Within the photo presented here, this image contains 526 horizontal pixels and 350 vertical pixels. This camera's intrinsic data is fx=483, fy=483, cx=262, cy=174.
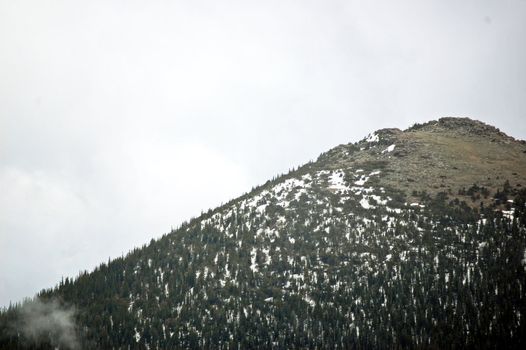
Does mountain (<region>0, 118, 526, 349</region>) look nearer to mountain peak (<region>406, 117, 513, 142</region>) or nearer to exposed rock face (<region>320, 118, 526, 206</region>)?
exposed rock face (<region>320, 118, 526, 206</region>)

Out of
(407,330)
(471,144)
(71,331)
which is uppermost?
(471,144)

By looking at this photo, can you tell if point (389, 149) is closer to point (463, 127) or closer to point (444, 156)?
point (444, 156)

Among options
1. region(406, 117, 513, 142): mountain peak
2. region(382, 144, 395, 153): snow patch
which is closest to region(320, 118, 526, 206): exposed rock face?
region(406, 117, 513, 142): mountain peak

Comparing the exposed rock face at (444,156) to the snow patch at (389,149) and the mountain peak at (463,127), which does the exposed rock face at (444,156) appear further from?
the snow patch at (389,149)

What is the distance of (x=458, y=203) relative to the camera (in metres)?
112

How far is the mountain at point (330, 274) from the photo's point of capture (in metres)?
86.4

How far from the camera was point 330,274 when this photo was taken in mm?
101688

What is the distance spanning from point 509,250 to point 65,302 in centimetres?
9682

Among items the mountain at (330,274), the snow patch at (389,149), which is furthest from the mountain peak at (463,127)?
the snow patch at (389,149)

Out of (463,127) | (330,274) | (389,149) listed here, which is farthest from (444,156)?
(330,274)

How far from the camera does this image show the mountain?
86.4m

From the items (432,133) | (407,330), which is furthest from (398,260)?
(432,133)

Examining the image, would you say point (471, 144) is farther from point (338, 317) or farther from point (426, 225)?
point (338, 317)

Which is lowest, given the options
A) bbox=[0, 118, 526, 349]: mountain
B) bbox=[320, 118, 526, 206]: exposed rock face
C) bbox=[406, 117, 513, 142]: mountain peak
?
bbox=[0, 118, 526, 349]: mountain
